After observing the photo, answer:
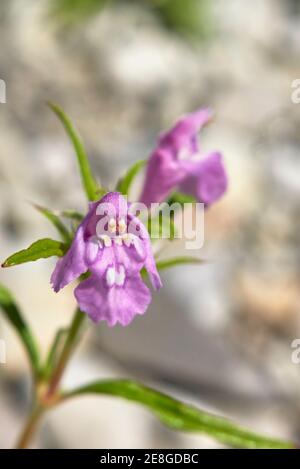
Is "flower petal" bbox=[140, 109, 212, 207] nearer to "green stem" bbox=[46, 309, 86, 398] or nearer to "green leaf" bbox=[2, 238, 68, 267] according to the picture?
"green stem" bbox=[46, 309, 86, 398]

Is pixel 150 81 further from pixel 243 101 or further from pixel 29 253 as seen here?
pixel 29 253

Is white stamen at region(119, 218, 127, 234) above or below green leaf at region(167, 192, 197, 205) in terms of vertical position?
below

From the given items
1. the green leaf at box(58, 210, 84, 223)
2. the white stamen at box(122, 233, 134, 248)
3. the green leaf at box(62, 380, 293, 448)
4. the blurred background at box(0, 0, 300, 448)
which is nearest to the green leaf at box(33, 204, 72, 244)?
the green leaf at box(58, 210, 84, 223)

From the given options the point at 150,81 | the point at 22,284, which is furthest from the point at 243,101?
the point at 22,284

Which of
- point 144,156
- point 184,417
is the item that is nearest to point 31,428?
Result: point 184,417

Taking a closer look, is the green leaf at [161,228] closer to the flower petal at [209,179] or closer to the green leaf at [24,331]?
the flower petal at [209,179]

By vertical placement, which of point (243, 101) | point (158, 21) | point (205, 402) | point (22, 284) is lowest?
point (205, 402)

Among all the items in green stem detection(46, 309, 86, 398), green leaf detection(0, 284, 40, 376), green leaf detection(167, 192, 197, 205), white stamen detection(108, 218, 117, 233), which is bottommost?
green stem detection(46, 309, 86, 398)
